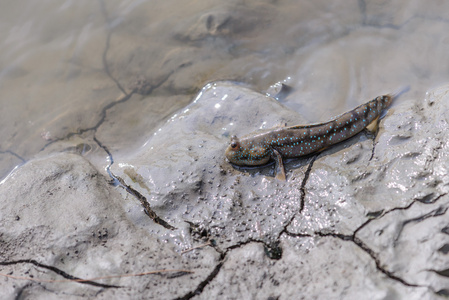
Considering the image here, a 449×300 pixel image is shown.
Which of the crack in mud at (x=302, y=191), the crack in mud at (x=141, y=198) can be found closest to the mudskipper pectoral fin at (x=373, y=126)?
the crack in mud at (x=302, y=191)

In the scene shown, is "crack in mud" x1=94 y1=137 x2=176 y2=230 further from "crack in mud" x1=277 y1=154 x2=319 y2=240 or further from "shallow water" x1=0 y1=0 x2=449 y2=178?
"crack in mud" x1=277 y1=154 x2=319 y2=240

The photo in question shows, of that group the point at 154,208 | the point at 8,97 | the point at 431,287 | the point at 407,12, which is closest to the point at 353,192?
the point at 431,287

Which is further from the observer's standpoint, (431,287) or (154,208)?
(154,208)

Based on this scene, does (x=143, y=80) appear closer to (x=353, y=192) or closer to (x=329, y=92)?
(x=329, y=92)

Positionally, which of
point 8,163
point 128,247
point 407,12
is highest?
point 407,12

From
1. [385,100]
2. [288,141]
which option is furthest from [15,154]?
[385,100]

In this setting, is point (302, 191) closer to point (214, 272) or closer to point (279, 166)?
point (279, 166)

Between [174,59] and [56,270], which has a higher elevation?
[174,59]
